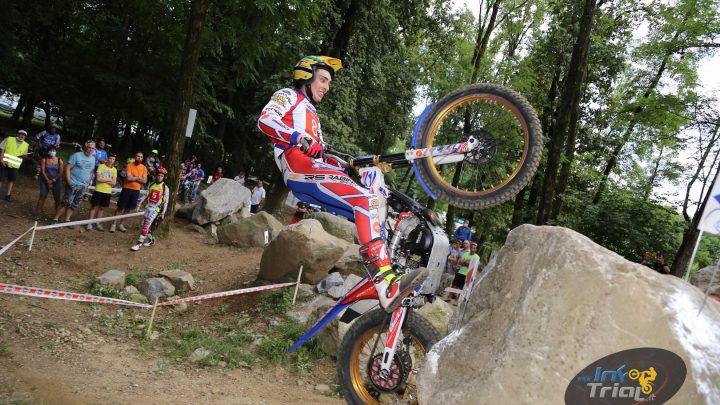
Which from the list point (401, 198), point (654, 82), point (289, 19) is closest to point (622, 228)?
point (654, 82)

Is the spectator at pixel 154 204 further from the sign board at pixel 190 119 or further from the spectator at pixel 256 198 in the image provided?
the spectator at pixel 256 198

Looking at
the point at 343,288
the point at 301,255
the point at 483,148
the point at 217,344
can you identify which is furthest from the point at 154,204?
the point at 483,148

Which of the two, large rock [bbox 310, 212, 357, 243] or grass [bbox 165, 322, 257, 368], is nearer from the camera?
grass [bbox 165, 322, 257, 368]

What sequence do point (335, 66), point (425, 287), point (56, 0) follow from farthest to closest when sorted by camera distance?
1. point (56, 0)
2. point (335, 66)
3. point (425, 287)

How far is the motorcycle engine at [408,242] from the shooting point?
4.75 metres

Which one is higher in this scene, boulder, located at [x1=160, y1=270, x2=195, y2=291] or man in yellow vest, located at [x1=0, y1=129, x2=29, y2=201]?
man in yellow vest, located at [x1=0, y1=129, x2=29, y2=201]

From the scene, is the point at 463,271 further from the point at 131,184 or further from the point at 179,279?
the point at 131,184

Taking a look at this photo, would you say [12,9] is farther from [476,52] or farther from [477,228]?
[477,228]

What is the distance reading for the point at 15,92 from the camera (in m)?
24.5

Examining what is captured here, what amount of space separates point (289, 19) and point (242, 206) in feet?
21.0

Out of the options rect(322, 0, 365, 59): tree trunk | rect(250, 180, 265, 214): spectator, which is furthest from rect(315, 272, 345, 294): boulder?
rect(250, 180, 265, 214): spectator

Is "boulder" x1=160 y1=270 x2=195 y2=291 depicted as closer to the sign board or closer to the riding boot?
the sign board

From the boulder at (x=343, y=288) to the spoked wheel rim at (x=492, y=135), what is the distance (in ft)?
14.7

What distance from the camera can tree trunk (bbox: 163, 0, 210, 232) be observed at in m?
11.6
